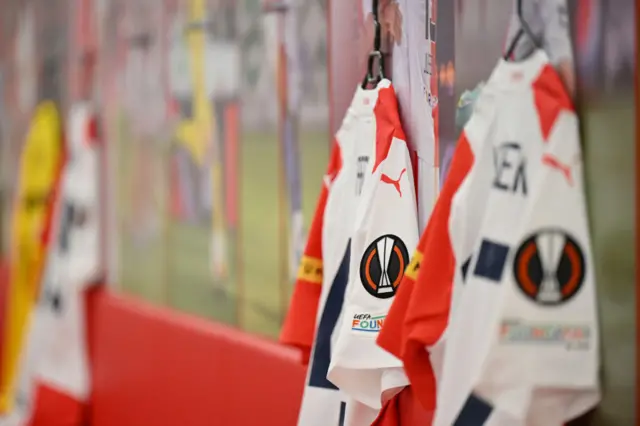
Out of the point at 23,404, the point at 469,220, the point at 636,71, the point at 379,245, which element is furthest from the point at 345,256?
the point at 23,404

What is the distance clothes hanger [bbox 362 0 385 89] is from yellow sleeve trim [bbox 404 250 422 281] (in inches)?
17.6

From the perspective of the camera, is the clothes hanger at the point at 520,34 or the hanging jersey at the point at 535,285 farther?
the clothes hanger at the point at 520,34

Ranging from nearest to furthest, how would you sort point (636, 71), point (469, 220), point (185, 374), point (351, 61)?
point (636, 71)
point (469, 220)
point (351, 61)
point (185, 374)

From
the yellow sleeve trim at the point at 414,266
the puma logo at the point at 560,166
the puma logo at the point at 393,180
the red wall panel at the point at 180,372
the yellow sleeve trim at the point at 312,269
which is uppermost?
the puma logo at the point at 560,166

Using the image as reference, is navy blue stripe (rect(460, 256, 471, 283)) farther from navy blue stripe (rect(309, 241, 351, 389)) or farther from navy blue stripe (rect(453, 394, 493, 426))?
navy blue stripe (rect(309, 241, 351, 389))

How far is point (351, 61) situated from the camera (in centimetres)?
188

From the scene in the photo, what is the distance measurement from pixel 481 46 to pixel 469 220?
12.1 inches

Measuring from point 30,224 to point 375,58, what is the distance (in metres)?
2.25

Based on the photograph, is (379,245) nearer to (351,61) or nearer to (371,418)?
(371,418)

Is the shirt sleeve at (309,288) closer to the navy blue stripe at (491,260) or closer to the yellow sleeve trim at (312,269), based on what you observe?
the yellow sleeve trim at (312,269)

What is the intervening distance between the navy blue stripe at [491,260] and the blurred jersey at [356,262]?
30 cm

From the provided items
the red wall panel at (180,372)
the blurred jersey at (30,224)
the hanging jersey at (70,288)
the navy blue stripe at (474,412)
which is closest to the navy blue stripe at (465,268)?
the navy blue stripe at (474,412)

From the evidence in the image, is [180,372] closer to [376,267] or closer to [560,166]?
[376,267]

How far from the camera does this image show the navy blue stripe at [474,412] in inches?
48.3
